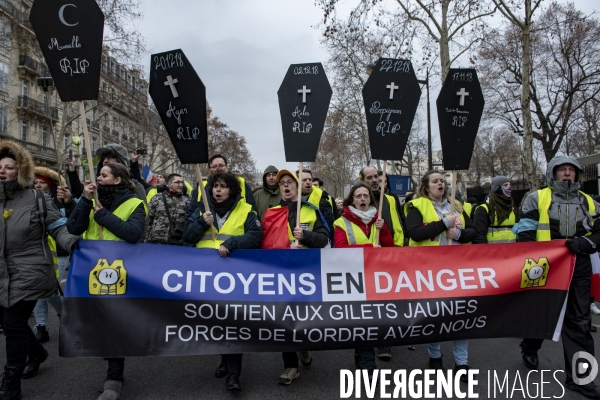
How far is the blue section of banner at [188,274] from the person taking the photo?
3.71 meters

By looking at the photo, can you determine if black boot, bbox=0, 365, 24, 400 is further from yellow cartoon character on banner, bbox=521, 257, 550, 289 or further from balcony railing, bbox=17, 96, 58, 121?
balcony railing, bbox=17, 96, 58, 121

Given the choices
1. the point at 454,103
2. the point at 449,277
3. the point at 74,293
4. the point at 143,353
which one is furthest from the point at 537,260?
the point at 74,293

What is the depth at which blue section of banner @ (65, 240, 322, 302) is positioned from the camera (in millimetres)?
3711

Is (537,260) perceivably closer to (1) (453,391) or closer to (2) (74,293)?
(1) (453,391)

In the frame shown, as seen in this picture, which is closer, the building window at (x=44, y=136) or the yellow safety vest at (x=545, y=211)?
the yellow safety vest at (x=545, y=211)

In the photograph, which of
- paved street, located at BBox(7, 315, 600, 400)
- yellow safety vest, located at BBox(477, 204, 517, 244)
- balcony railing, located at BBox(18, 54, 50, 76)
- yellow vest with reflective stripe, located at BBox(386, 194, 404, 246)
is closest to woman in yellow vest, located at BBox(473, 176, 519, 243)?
yellow safety vest, located at BBox(477, 204, 517, 244)

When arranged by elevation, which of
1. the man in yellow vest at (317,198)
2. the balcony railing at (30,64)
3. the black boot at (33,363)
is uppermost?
the balcony railing at (30,64)

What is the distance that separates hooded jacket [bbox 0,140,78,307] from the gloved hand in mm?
4262

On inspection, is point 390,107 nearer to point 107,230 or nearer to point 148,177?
point 107,230

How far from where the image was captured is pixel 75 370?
14.4ft

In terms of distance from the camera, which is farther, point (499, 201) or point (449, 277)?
point (499, 201)

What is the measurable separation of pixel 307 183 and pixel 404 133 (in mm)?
1770

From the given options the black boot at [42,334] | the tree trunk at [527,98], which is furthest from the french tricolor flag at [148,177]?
the tree trunk at [527,98]

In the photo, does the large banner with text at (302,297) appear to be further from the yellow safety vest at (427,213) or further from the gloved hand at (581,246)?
the yellow safety vest at (427,213)
